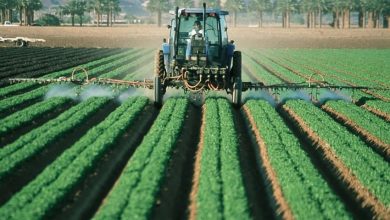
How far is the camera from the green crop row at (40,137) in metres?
9.68

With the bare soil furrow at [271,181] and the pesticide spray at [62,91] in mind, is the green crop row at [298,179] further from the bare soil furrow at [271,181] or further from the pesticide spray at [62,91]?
the pesticide spray at [62,91]

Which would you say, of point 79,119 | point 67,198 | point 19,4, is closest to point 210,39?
point 79,119

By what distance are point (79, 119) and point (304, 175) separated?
22.9 ft

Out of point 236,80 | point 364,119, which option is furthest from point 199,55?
point 364,119

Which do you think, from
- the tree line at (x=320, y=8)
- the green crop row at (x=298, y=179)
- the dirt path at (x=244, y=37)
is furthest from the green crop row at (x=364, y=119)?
the tree line at (x=320, y=8)

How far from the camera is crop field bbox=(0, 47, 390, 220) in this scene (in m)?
7.84

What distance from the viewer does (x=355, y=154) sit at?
34.8 feet

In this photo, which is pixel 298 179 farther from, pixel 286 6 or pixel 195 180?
pixel 286 6

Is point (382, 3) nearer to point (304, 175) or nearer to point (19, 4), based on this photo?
point (19, 4)

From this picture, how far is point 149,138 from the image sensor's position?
11.6 meters

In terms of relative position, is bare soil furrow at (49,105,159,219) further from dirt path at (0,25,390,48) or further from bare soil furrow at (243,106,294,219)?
dirt path at (0,25,390,48)

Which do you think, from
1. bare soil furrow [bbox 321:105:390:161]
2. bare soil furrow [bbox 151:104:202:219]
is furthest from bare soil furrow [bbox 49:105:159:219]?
bare soil furrow [bbox 321:105:390:161]

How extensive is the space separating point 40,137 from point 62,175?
286 centimetres

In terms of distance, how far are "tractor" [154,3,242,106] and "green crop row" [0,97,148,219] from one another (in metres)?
3.41
